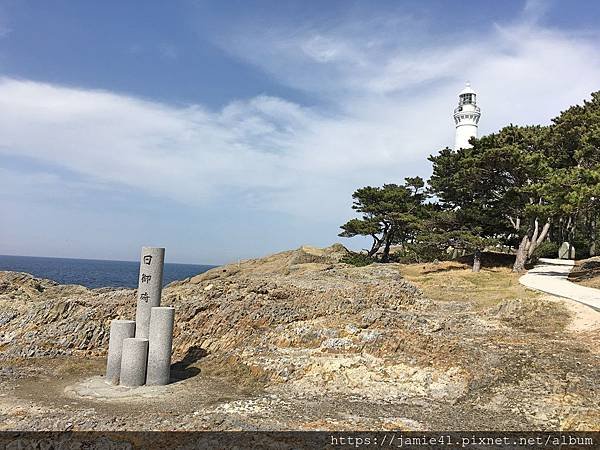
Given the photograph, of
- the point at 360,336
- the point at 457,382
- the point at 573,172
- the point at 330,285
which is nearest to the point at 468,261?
the point at 573,172

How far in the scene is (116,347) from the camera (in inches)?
447

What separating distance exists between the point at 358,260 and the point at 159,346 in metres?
26.8

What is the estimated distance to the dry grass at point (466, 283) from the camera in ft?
64.5

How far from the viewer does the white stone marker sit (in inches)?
431

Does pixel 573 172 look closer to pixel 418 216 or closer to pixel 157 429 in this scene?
pixel 418 216

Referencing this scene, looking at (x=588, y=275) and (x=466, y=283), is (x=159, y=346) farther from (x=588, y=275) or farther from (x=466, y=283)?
(x=588, y=275)

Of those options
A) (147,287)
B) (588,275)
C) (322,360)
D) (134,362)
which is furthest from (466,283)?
(134,362)

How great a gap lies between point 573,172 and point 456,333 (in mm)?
12608

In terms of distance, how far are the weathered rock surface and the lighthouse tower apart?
37969 millimetres

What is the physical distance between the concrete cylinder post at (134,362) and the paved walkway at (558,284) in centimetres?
1490

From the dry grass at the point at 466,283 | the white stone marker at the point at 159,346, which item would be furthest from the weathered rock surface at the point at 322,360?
the dry grass at the point at 466,283

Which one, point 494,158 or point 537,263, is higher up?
point 494,158

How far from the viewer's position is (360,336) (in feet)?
45.9

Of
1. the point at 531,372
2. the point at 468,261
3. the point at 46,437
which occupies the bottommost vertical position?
the point at 46,437
